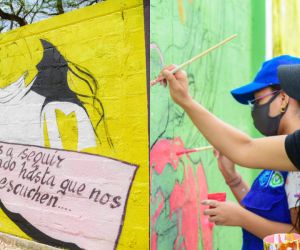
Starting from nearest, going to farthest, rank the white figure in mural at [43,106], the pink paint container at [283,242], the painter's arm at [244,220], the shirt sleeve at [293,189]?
the pink paint container at [283,242] < the shirt sleeve at [293,189] < the painter's arm at [244,220] < the white figure in mural at [43,106]

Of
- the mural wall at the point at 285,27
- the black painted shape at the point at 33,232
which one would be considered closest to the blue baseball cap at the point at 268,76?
the black painted shape at the point at 33,232

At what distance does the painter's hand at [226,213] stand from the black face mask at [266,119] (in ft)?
1.26

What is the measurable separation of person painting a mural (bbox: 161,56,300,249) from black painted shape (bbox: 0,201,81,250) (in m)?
2.08

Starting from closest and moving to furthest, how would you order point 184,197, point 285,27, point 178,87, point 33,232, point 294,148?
point 294,148 → point 178,87 → point 184,197 → point 33,232 → point 285,27

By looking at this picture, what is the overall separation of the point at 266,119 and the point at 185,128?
1140mm

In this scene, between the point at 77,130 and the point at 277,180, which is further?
the point at 77,130

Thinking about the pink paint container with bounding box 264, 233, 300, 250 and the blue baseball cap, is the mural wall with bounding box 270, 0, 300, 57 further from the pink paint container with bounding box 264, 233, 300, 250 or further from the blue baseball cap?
the pink paint container with bounding box 264, 233, 300, 250

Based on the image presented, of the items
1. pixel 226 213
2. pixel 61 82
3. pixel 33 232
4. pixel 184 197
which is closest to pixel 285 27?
pixel 61 82

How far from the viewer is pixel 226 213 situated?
6.20 feet

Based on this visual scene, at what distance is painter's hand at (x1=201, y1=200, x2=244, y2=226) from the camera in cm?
187

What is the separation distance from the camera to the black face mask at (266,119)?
192 cm

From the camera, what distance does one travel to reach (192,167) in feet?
10.4

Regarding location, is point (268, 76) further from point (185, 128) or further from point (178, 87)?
point (185, 128)

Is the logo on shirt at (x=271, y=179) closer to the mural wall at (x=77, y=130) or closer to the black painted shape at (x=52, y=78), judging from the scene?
the mural wall at (x=77, y=130)
